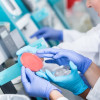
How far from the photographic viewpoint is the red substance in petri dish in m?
1.16

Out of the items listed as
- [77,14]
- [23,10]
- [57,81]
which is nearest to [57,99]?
[57,81]

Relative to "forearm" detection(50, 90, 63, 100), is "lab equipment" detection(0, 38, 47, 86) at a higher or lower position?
higher

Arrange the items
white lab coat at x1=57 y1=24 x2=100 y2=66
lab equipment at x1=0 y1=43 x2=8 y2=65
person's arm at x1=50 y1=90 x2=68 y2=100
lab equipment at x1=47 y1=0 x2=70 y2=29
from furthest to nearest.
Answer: lab equipment at x1=47 y1=0 x2=70 y2=29 < white lab coat at x1=57 y1=24 x2=100 y2=66 < lab equipment at x1=0 y1=43 x2=8 y2=65 < person's arm at x1=50 y1=90 x2=68 y2=100

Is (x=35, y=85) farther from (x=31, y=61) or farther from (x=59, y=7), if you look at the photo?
(x=59, y=7)

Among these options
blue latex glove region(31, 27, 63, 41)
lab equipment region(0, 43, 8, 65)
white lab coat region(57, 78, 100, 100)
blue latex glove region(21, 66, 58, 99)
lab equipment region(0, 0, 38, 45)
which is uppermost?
lab equipment region(0, 0, 38, 45)

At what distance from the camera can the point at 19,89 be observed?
1.29 metres

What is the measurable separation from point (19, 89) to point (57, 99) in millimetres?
310

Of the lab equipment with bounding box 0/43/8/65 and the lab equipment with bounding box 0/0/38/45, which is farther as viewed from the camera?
the lab equipment with bounding box 0/0/38/45

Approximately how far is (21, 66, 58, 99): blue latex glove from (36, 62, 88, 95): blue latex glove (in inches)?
1.4

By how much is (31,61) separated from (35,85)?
131mm

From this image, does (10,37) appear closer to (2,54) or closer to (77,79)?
(2,54)

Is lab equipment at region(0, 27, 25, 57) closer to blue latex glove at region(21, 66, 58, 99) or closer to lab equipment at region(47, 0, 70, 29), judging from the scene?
blue latex glove at region(21, 66, 58, 99)

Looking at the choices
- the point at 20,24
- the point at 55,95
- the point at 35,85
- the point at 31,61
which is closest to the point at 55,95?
the point at 55,95

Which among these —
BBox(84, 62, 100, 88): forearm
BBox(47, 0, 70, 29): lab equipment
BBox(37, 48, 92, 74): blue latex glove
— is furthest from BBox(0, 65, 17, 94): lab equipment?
BBox(47, 0, 70, 29): lab equipment
